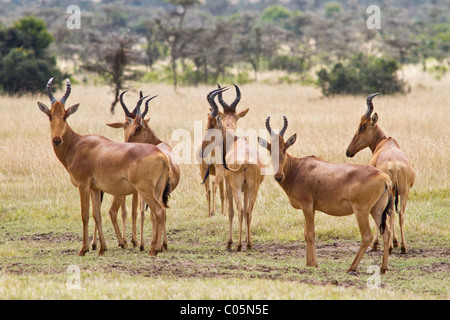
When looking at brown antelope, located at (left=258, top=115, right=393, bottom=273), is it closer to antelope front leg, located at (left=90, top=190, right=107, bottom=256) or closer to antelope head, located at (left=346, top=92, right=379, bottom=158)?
antelope head, located at (left=346, top=92, right=379, bottom=158)

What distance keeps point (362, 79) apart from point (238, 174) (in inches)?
733

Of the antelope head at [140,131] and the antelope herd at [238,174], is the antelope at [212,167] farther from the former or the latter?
the antelope head at [140,131]

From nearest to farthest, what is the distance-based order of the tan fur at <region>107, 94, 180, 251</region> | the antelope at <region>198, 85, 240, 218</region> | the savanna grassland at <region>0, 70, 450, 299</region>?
the savanna grassland at <region>0, 70, 450, 299</region>
the tan fur at <region>107, 94, 180, 251</region>
the antelope at <region>198, 85, 240, 218</region>

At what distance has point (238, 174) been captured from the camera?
8.51 meters

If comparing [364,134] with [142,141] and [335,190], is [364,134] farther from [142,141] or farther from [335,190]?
[142,141]

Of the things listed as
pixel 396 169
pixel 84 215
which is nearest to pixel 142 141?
pixel 84 215

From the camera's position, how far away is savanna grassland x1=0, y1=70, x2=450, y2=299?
591 cm

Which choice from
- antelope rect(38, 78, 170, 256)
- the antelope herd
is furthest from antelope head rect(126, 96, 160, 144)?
antelope rect(38, 78, 170, 256)

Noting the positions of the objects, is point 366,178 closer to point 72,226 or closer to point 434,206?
point 434,206

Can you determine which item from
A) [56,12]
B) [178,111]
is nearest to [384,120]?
[178,111]

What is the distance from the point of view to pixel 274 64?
1496 inches

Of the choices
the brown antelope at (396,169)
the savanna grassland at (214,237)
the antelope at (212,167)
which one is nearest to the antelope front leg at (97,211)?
the savanna grassland at (214,237)

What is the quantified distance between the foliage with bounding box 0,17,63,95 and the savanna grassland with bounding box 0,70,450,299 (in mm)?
7077
